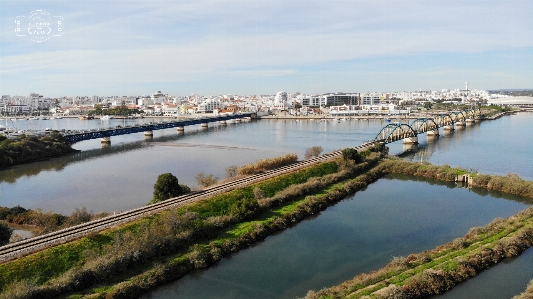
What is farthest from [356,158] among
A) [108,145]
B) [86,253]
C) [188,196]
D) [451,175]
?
[108,145]

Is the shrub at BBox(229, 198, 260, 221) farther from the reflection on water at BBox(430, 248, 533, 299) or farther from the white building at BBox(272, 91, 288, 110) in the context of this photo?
the white building at BBox(272, 91, 288, 110)

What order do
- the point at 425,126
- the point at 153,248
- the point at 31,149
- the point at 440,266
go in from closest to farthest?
the point at 440,266 → the point at 153,248 → the point at 31,149 → the point at 425,126

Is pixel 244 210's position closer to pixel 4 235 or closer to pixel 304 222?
pixel 304 222

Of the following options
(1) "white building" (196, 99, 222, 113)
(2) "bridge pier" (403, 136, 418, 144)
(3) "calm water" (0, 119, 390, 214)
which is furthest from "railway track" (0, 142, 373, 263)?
(1) "white building" (196, 99, 222, 113)

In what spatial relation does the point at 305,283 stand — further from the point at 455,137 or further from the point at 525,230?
the point at 455,137

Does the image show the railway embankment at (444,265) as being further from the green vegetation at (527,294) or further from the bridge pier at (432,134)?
the bridge pier at (432,134)

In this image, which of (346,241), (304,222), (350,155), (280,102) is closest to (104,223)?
(304,222)

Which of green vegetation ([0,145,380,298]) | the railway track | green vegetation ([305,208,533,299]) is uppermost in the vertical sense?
the railway track
